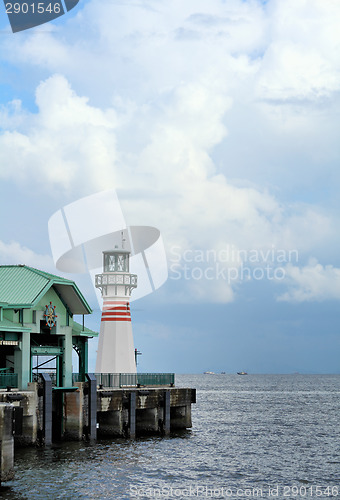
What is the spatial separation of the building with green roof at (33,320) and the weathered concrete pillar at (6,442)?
13.7m

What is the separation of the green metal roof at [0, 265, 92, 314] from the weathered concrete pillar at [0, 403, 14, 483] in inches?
629

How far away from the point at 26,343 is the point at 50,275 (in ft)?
19.8

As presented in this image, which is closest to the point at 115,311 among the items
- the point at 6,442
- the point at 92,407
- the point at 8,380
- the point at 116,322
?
the point at 116,322

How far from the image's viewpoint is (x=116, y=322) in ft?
212

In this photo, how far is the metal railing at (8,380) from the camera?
4984cm

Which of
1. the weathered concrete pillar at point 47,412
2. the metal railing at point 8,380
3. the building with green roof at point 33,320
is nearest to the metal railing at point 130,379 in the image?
the building with green roof at point 33,320

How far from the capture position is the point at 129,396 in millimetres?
55438

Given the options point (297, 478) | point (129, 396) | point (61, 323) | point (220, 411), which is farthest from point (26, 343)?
point (220, 411)

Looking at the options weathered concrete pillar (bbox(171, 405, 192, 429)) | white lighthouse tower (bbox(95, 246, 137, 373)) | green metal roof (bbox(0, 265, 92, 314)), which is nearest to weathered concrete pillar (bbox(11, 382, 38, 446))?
green metal roof (bbox(0, 265, 92, 314))

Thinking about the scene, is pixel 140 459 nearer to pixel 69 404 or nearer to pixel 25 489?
pixel 69 404

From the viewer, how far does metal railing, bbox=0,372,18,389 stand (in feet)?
164

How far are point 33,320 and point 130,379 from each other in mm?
10399

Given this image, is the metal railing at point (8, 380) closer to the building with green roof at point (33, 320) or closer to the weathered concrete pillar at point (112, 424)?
the building with green roof at point (33, 320)

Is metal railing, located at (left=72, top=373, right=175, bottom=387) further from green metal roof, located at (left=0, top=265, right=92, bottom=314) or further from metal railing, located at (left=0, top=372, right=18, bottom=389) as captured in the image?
metal railing, located at (left=0, top=372, right=18, bottom=389)
